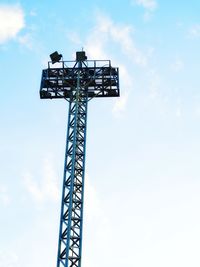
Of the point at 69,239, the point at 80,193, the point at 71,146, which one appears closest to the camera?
the point at 69,239

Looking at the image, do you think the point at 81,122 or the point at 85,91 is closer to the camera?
the point at 81,122

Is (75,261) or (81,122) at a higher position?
(81,122)

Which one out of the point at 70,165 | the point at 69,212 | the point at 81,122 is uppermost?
the point at 81,122

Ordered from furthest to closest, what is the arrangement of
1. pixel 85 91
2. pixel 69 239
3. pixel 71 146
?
pixel 85 91, pixel 71 146, pixel 69 239

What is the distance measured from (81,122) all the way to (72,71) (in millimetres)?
4014

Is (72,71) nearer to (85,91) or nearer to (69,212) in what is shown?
(85,91)

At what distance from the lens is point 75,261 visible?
21.5 metres

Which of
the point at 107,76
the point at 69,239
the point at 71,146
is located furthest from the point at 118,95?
the point at 69,239

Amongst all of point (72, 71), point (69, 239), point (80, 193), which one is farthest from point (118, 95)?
point (69, 239)

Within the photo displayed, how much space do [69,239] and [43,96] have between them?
34.3ft

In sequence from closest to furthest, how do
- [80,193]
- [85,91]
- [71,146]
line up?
[80,193] < [71,146] < [85,91]

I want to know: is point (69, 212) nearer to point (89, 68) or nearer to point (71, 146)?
point (71, 146)

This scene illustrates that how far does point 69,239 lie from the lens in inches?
846

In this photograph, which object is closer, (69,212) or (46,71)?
(69,212)
